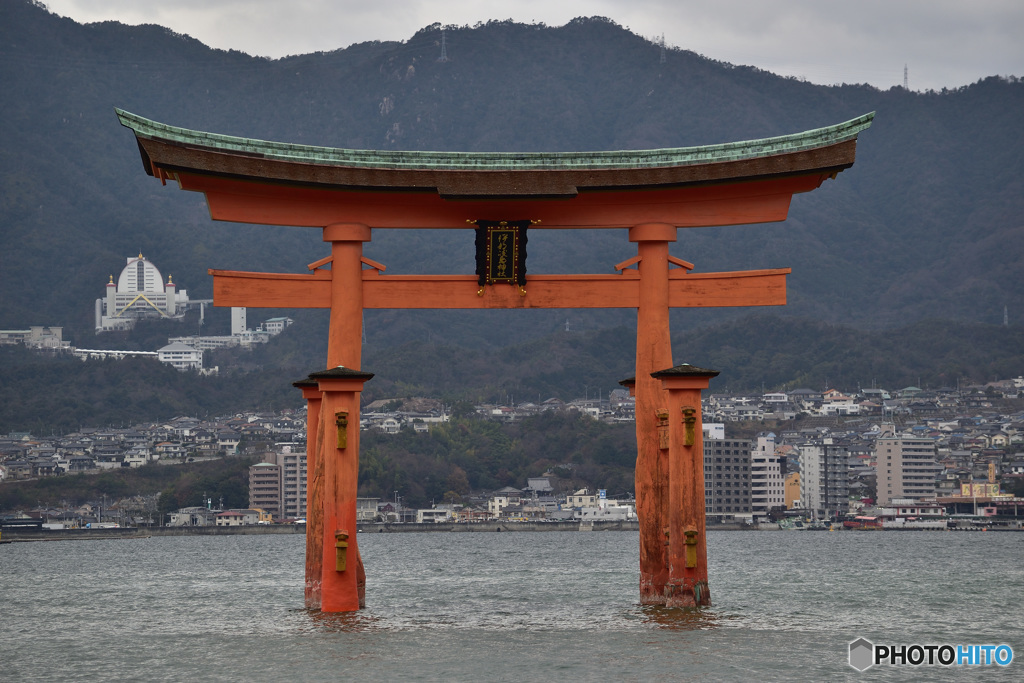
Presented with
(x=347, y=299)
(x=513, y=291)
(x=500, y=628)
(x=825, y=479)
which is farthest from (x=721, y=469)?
(x=347, y=299)

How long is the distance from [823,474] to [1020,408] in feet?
179

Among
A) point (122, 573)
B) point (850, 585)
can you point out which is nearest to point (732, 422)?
point (122, 573)

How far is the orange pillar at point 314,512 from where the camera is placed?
75.7 feet

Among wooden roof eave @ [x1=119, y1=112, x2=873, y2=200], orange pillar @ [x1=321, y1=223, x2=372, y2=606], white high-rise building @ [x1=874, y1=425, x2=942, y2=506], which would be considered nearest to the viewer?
wooden roof eave @ [x1=119, y1=112, x2=873, y2=200]

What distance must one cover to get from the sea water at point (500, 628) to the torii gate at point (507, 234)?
1576 millimetres

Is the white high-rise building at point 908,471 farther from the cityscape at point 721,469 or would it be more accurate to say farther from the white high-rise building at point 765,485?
the white high-rise building at point 765,485

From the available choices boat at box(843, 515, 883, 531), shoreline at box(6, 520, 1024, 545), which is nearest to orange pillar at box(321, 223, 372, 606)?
shoreline at box(6, 520, 1024, 545)

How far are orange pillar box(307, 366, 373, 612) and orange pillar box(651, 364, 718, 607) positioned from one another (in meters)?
5.31

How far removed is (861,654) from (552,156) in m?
10.1

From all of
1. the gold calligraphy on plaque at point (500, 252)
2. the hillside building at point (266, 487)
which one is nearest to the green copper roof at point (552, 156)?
the gold calligraphy on plaque at point (500, 252)

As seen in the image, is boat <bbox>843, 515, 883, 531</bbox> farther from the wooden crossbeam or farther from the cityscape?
the wooden crossbeam

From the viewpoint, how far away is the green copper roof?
77.0ft

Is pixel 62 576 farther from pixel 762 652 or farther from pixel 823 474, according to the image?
pixel 823 474

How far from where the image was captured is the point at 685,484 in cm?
2303
